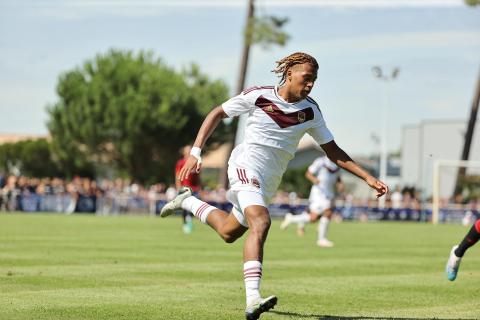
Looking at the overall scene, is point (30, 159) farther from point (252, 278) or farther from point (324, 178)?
point (252, 278)

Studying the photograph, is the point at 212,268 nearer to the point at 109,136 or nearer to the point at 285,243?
the point at 285,243

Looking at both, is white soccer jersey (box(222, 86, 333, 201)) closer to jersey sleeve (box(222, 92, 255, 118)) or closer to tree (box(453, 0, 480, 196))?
jersey sleeve (box(222, 92, 255, 118))

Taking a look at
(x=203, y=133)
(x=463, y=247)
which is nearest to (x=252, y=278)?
(x=203, y=133)

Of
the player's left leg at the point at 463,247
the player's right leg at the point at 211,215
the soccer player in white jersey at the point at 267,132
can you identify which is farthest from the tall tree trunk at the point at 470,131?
the soccer player in white jersey at the point at 267,132

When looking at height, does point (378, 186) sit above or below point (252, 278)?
above

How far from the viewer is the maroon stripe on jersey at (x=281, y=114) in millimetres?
8680

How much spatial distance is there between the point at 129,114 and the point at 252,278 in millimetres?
62760

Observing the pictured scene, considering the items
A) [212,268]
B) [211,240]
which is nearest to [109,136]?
[211,240]

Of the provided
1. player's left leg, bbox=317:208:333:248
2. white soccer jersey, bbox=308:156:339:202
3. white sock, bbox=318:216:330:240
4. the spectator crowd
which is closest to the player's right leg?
player's left leg, bbox=317:208:333:248

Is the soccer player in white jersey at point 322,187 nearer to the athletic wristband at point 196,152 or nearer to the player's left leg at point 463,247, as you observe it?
the player's left leg at point 463,247

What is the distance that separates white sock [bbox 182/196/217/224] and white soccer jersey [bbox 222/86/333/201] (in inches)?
31.2

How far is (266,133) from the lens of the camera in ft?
28.6

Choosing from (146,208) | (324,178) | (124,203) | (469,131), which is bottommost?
(146,208)

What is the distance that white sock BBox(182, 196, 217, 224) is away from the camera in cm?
948
